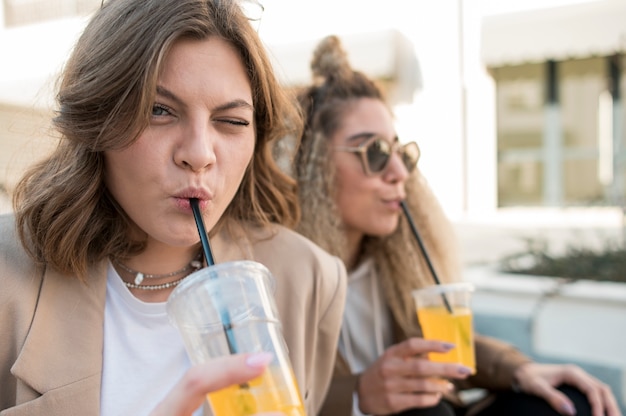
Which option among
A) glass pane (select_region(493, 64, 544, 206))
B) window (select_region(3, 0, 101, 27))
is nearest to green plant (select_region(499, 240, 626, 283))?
glass pane (select_region(493, 64, 544, 206))

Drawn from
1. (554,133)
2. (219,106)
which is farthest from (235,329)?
(554,133)

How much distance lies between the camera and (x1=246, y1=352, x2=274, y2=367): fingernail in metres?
0.97

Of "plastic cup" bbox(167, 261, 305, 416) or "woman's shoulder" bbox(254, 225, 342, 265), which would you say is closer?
"plastic cup" bbox(167, 261, 305, 416)

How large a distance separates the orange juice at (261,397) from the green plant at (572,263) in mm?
3091

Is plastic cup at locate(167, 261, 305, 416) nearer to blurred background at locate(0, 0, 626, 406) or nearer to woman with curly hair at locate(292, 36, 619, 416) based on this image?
woman with curly hair at locate(292, 36, 619, 416)

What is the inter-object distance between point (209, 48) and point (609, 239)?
3597 mm

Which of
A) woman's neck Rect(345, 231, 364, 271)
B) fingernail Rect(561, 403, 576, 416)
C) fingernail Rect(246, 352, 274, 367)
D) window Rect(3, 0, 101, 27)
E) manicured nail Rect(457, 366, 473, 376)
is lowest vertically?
fingernail Rect(561, 403, 576, 416)

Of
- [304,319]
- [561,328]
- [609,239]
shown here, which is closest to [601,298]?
[561,328]

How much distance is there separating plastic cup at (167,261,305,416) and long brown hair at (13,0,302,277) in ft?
1.27

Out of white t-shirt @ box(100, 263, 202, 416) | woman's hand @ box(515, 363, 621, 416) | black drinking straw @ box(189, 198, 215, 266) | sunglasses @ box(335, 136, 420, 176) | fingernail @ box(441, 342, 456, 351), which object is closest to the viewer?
black drinking straw @ box(189, 198, 215, 266)

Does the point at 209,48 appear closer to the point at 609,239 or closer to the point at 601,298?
the point at 601,298

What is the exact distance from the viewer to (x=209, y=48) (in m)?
1.34

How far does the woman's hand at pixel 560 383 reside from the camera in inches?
81.6

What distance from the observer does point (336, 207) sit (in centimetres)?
230
